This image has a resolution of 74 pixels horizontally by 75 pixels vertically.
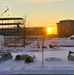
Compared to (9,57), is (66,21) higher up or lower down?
higher up

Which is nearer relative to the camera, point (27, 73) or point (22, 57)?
point (27, 73)

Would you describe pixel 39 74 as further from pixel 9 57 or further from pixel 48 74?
pixel 9 57

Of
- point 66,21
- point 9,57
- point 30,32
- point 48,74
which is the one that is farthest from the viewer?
point 30,32

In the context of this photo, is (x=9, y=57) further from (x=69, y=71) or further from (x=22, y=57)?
(x=69, y=71)

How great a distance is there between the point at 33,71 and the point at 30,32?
76122 millimetres

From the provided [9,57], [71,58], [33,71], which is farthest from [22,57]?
[33,71]

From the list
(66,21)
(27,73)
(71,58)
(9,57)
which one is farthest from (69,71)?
(66,21)

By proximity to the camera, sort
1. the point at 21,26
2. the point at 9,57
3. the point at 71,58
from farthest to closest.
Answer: the point at 21,26 < the point at 9,57 < the point at 71,58

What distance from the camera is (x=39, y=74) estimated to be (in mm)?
7691

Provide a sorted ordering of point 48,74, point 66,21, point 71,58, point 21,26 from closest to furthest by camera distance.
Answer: point 48,74 → point 71,58 → point 21,26 → point 66,21

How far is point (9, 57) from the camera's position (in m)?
12.3

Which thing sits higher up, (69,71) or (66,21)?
(66,21)

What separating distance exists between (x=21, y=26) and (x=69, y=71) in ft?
214

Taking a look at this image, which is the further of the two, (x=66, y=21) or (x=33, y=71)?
(x=66, y=21)
